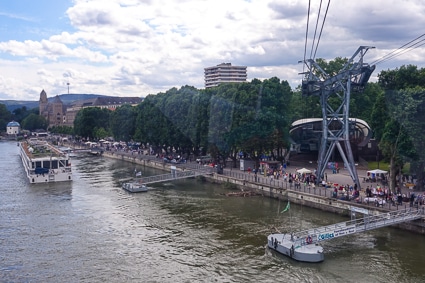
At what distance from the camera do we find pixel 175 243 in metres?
→ 32.8

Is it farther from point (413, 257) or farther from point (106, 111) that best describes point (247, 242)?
point (106, 111)

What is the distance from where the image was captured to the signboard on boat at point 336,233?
2984 centimetres

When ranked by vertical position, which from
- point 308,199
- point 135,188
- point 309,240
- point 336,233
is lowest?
point 135,188

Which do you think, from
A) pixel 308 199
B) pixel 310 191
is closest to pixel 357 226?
pixel 308 199

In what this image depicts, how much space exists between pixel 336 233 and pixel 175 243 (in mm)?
10596

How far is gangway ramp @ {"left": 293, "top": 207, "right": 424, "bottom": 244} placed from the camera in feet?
97.8

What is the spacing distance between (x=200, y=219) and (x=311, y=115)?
43.9 meters

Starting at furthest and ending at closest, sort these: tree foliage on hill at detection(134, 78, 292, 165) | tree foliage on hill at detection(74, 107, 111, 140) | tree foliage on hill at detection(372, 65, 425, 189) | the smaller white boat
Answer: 1. tree foliage on hill at detection(74, 107, 111, 140)
2. tree foliage on hill at detection(134, 78, 292, 165)
3. the smaller white boat
4. tree foliage on hill at detection(372, 65, 425, 189)

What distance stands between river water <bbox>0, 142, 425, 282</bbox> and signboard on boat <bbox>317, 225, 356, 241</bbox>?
2.85ft

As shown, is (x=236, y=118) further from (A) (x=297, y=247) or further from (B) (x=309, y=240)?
(A) (x=297, y=247)

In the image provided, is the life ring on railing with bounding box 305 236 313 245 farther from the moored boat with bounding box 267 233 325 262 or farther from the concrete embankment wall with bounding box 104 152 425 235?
the concrete embankment wall with bounding box 104 152 425 235

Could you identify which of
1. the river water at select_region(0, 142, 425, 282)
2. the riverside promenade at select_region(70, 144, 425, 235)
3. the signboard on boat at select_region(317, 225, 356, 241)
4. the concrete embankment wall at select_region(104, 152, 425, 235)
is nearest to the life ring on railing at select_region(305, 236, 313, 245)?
the signboard on boat at select_region(317, 225, 356, 241)

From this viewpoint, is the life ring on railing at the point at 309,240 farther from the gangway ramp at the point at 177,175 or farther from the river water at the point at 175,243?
the gangway ramp at the point at 177,175

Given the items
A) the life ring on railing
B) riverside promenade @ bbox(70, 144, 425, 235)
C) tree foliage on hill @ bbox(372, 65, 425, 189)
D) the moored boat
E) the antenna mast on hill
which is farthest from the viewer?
the antenna mast on hill
